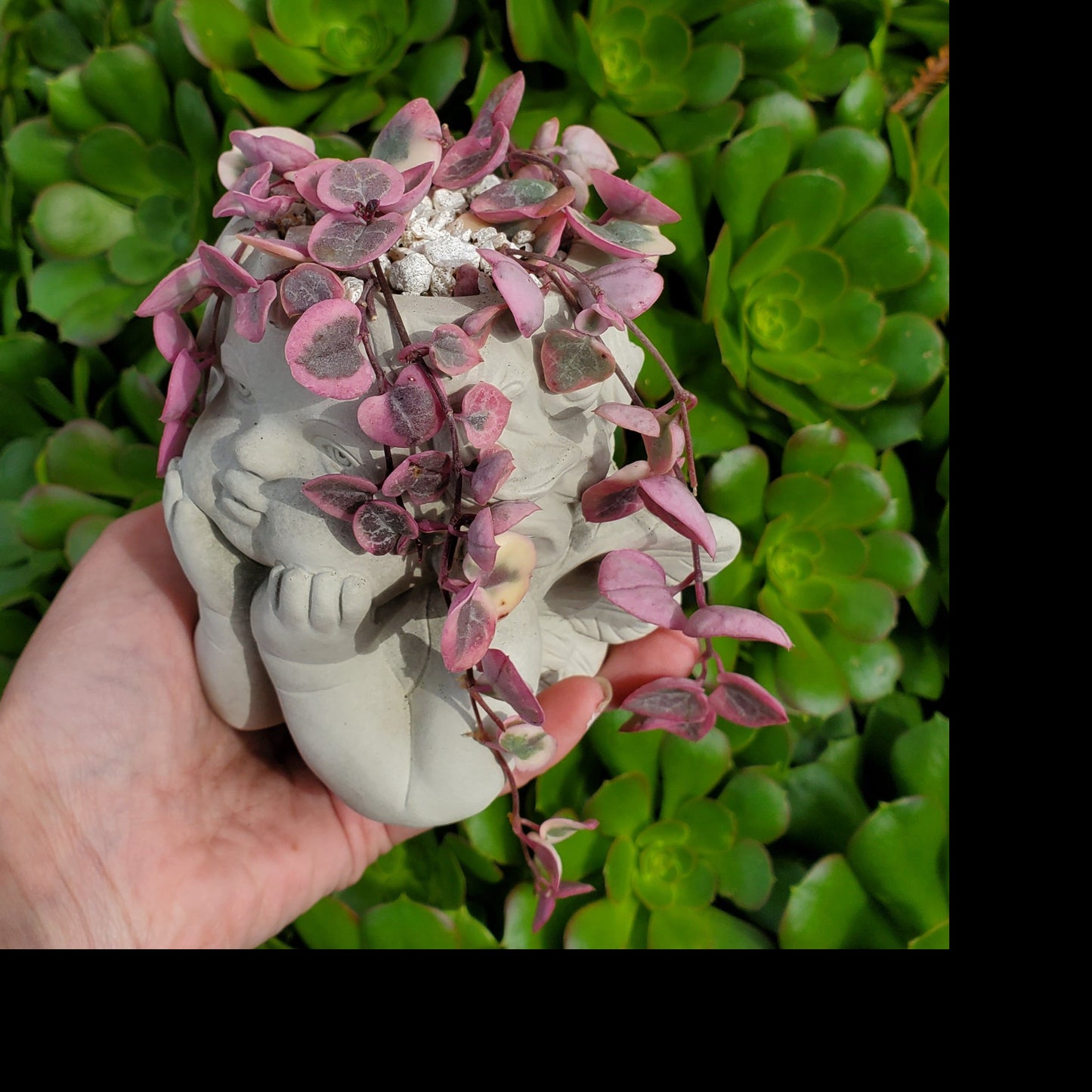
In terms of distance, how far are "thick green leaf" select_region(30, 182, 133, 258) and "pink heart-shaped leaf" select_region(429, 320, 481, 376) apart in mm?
582

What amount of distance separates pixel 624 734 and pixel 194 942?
1.42ft

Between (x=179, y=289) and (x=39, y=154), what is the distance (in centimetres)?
45

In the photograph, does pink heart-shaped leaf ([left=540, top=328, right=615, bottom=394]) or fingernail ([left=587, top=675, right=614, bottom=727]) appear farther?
fingernail ([left=587, top=675, right=614, bottom=727])

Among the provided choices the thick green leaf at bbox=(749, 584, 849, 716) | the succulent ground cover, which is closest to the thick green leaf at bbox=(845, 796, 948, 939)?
the succulent ground cover

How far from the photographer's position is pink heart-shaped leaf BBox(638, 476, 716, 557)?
2.13 ft

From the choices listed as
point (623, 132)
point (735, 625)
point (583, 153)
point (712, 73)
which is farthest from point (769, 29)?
point (735, 625)

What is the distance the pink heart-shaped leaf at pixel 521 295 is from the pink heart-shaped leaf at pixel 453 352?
0.04m

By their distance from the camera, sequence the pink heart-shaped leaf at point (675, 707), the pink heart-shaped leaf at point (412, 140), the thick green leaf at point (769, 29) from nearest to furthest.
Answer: the pink heart-shaped leaf at point (412, 140), the pink heart-shaped leaf at point (675, 707), the thick green leaf at point (769, 29)

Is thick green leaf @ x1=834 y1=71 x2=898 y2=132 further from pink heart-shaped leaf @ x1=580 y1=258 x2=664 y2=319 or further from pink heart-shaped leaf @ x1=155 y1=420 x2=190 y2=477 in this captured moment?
pink heart-shaped leaf @ x1=155 y1=420 x2=190 y2=477

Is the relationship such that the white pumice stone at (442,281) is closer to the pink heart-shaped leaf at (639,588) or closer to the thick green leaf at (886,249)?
the pink heart-shaped leaf at (639,588)

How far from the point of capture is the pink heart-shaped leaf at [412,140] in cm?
70

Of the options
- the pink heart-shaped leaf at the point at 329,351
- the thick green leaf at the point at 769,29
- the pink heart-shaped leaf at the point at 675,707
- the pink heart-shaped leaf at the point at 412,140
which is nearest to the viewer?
the pink heart-shaped leaf at the point at 329,351

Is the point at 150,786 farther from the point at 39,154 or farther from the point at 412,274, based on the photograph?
the point at 39,154

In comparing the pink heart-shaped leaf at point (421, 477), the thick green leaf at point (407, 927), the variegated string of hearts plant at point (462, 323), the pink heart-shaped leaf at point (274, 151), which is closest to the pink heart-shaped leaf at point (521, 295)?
the variegated string of hearts plant at point (462, 323)
